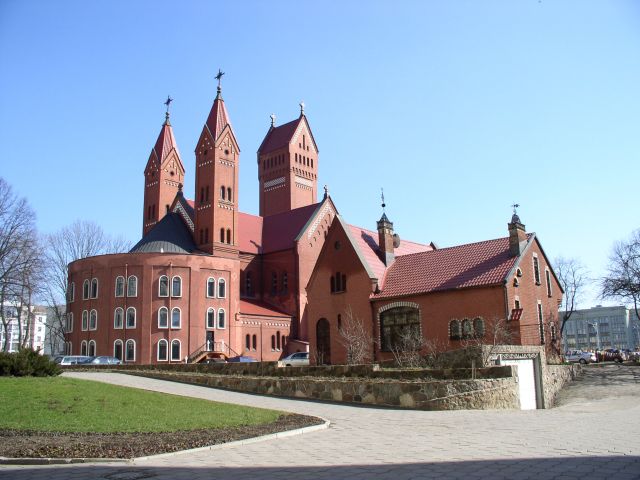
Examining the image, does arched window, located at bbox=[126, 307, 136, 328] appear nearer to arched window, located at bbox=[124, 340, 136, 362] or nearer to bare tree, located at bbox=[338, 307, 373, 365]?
arched window, located at bbox=[124, 340, 136, 362]

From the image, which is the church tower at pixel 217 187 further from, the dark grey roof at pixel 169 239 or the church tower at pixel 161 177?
the church tower at pixel 161 177

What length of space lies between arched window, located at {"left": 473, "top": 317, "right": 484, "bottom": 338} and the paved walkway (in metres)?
17.1

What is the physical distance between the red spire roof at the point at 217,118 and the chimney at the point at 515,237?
1304 inches

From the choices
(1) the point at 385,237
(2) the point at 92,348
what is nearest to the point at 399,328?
(1) the point at 385,237

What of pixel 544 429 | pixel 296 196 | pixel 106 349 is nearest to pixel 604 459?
pixel 544 429

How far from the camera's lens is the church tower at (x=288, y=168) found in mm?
76562

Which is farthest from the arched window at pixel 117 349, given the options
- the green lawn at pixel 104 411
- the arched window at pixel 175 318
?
the green lawn at pixel 104 411

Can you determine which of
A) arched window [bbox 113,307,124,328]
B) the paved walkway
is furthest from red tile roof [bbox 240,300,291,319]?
the paved walkway

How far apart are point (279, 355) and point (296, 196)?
81.2 ft

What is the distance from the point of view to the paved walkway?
864 centimetres

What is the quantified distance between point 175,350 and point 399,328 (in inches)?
896

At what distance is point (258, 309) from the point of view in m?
59.2

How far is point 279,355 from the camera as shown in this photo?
192 feet

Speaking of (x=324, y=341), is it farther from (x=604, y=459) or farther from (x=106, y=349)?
(x=604, y=459)
